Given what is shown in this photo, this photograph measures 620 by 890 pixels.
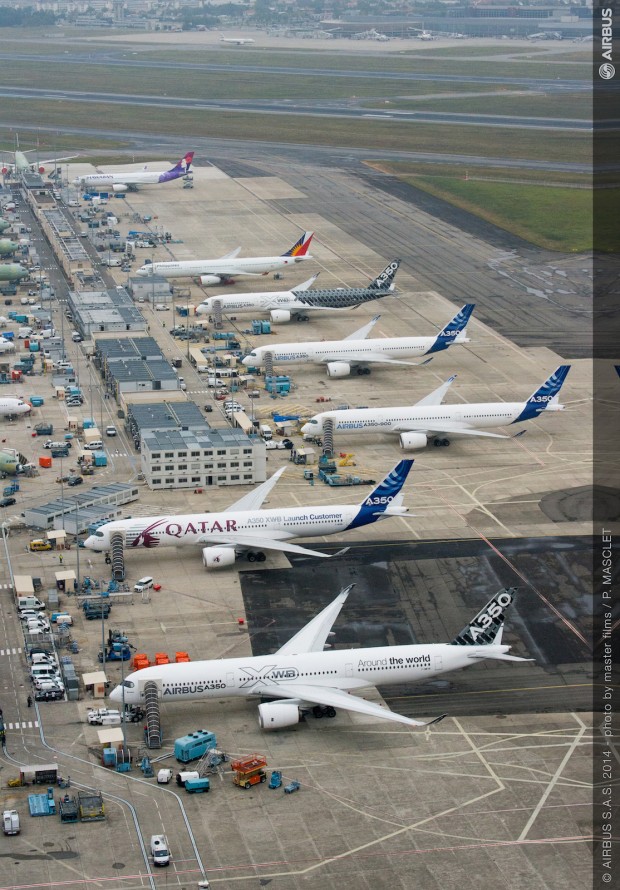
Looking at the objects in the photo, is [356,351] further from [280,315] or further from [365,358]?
[280,315]

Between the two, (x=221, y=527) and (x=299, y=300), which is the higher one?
(x=221, y=527)

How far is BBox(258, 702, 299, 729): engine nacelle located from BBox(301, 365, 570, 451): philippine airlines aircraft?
2112 inches

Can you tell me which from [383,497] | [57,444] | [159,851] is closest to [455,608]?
[383,497]

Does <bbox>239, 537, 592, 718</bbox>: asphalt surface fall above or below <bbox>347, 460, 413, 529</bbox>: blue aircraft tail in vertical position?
below

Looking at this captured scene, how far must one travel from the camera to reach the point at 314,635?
317 feet

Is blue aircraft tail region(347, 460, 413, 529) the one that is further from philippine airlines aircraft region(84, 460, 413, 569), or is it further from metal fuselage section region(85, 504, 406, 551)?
metal fuselage section region(85, 504, 406, 551)

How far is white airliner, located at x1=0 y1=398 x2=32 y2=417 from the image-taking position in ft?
490

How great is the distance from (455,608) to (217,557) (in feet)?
62.1

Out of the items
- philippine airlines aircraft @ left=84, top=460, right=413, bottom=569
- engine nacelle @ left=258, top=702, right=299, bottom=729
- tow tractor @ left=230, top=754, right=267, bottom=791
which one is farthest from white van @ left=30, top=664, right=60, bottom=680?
philippine airlines aircraft @ left=84, top=460, right=413, bottom=569

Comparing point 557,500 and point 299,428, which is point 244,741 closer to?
point 557,500

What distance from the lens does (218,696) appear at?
9125 centimetres

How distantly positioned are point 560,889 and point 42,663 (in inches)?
1507

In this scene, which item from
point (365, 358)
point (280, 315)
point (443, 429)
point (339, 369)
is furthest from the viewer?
point (280, 315)

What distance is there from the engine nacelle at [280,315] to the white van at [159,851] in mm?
111917
